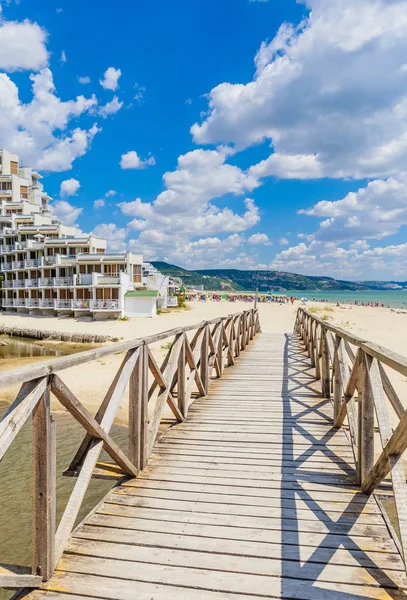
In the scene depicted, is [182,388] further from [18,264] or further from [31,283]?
[18,264]

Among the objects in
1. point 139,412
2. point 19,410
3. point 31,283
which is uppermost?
point 31,283

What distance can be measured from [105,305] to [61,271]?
8152 mm

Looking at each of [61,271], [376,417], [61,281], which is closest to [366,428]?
[376,417]

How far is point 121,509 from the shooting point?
3.31 m

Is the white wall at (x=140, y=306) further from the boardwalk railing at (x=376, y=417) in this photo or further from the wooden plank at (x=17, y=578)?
the wooden plank at (x=17, y=578)

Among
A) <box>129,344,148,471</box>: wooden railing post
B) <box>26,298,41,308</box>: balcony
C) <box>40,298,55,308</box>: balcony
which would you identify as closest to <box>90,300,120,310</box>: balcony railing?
<box>40,298,55,308</box>: balcony

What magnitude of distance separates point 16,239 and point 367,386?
1881 inches

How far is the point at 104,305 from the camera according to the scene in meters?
34.5

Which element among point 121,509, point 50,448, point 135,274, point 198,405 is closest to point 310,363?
point 198,405

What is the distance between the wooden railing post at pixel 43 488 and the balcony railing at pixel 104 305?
3256 cm

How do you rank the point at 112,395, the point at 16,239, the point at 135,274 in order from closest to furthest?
1. the point at 112,395
2. the point at 135,274
3. the point at 16,239

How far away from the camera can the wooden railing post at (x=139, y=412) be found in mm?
3869

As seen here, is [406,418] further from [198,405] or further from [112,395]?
[198,405]

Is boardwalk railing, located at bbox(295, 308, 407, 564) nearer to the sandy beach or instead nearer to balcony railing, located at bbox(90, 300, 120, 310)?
the sandy beach
